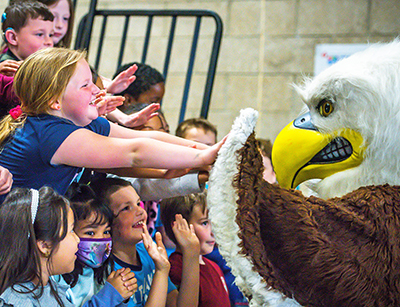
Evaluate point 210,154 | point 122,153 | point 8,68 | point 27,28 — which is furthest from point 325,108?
point 27,28

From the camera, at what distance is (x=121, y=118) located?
1.60 m

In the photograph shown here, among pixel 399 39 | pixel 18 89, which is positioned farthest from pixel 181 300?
pixel 399 39

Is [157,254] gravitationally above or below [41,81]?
below

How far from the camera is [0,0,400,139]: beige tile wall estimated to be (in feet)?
10.3

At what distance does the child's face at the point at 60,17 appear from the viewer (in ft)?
6.47

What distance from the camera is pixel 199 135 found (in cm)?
217

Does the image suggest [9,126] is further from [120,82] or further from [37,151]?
[120,82]

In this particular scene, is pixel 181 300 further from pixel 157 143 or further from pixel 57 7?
pixel 57 7

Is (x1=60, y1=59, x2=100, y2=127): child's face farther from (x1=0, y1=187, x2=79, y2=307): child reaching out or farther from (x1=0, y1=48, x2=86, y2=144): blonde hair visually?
(x1=0, y1=187, x2=79, y2=307): child reaching out

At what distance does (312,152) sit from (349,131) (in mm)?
97

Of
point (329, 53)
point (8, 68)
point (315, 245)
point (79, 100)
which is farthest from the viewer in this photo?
point (329, 53)

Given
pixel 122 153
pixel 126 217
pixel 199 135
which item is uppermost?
pixel 122 153

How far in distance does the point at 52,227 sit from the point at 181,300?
484 millimetres

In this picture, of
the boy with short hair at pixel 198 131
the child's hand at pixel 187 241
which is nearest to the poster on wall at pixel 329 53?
the boy with short hair at pixel 198 131
